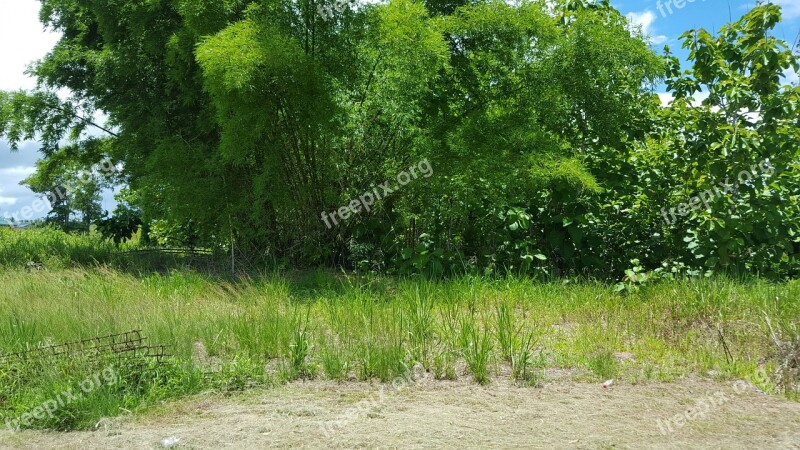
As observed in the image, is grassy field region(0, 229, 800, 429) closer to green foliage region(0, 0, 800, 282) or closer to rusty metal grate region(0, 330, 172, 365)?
rusty metal grate region(0, 330, 172, 365)

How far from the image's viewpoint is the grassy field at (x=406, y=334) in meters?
4.64

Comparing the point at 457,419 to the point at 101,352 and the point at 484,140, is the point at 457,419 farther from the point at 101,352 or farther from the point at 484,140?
the point at 484,140

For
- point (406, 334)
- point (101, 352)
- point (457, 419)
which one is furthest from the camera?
point (406, 334)

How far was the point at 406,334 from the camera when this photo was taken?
206 inches

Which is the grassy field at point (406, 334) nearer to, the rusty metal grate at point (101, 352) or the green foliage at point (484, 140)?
→ the rusty metal grate at point (101, 352)

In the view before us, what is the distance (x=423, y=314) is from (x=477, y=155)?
139 inches

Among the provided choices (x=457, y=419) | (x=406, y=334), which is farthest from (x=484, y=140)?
(x=457, y=419)

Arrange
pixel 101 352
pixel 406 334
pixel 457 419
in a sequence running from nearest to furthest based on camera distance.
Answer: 1. pixel 457 419
2. pixel 101 352
3. pixel 406 334

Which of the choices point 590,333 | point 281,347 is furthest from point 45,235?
point 590,333

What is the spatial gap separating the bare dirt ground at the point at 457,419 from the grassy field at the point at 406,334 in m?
0.20

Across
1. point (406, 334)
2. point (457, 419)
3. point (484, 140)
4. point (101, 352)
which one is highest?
point (484, 140)

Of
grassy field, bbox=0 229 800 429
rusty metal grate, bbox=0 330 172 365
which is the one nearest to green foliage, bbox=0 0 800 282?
grassy field, bbox=0 229 800 429

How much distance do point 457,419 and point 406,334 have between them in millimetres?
1336

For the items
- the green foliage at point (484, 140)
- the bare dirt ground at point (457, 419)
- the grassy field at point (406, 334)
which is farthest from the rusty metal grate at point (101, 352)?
the green foliage at point (484, 140)
